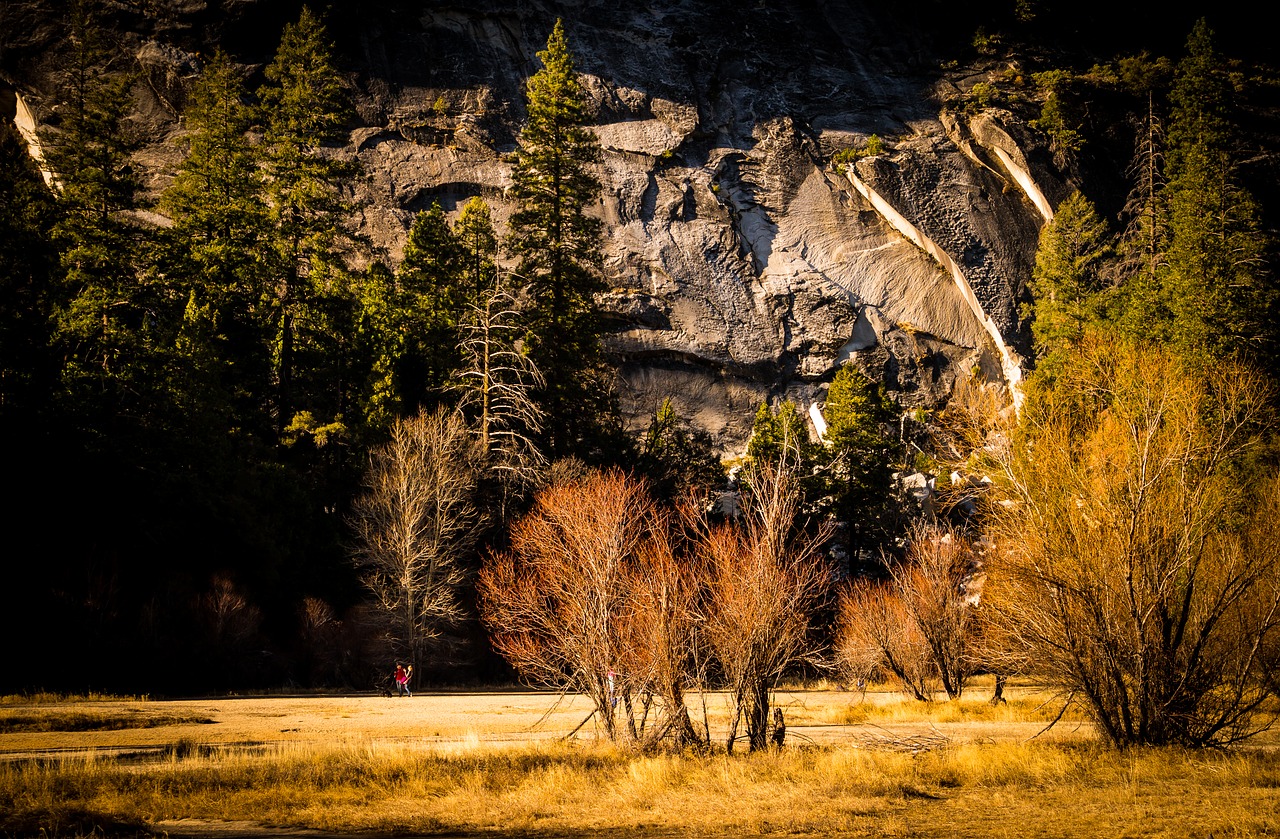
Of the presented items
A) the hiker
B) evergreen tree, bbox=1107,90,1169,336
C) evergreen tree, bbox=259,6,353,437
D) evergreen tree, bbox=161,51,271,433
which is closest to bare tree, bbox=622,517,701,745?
the hiker

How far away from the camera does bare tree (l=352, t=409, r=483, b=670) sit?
32.8 meters

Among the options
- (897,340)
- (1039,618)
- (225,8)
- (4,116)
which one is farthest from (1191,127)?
(4,116)

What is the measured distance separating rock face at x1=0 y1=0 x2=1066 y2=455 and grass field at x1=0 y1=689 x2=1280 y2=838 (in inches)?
1705

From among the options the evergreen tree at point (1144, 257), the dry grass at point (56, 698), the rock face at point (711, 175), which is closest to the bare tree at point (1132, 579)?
the dry grass at point (56, 698)

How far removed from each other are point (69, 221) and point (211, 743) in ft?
87.0

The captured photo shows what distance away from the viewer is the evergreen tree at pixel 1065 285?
1699 inches

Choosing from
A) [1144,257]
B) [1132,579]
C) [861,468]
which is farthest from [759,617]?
[1144,257]

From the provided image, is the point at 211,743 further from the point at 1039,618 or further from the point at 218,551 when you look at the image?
the point at 218,551

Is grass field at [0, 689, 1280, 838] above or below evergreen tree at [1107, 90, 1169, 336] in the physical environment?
below

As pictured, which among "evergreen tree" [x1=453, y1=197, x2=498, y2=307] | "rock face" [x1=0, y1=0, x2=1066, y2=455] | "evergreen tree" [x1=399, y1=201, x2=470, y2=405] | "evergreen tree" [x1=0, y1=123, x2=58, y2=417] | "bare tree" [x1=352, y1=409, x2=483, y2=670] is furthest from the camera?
"rock face" [x1=0, y1=0, x2=1066, y2=455]

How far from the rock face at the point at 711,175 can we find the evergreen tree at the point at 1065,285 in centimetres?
1198

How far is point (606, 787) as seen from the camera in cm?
1260

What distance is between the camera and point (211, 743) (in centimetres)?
1586

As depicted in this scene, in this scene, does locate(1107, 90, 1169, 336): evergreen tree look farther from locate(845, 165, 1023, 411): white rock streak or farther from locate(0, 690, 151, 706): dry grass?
locate(0, 690, 151, 706): dry grass
